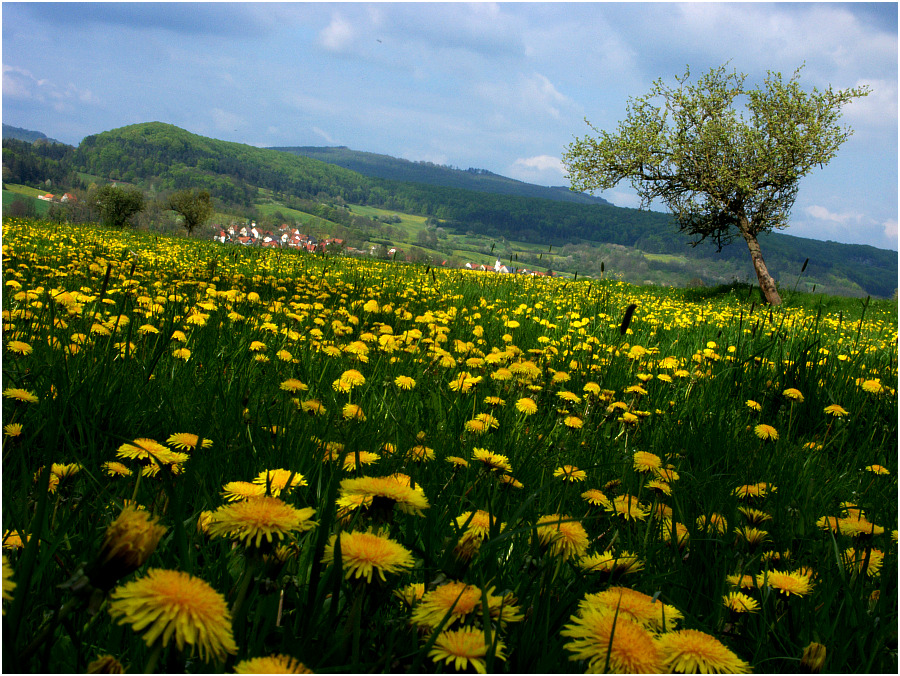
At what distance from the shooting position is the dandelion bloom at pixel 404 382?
9.59 feet

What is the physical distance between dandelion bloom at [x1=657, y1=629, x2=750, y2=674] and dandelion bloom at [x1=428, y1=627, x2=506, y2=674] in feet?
0.83

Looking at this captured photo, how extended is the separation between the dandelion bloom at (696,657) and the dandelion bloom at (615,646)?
1.2 inches

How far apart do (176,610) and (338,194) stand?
180 meters

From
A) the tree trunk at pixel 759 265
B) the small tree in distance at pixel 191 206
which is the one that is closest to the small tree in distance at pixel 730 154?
the tree trunk at pixel 759 265

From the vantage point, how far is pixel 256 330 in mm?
3727

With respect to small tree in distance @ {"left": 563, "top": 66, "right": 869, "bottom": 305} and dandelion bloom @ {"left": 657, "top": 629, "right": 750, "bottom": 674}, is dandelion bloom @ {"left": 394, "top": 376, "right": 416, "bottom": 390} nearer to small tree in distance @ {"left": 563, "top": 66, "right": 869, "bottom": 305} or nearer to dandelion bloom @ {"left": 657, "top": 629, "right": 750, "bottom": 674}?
dandelion bloom @ {"left": 657, "top": 629, "right": 750, "bottom": 674}

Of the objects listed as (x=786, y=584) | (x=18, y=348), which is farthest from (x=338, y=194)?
(x=786, y=584)

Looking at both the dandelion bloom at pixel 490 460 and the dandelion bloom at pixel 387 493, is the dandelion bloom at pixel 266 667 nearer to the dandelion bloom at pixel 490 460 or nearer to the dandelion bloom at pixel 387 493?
the dandelion bloom at pixel 387 493

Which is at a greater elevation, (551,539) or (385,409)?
(551,539)

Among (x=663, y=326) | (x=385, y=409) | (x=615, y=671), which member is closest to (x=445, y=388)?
(x=385, y=409)

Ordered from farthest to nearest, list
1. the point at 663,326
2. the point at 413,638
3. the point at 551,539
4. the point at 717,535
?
the point at 663,326 < the point at 717,535 < the point at 551,539 < the point at 413,638

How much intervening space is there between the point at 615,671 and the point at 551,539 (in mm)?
334

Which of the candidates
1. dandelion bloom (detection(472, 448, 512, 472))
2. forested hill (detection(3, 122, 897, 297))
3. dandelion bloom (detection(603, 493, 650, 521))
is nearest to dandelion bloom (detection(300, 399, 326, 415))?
dandelion bloom (detection(472, 448, 512, 472))

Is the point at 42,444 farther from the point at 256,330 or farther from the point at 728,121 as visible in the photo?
the point at 728,121
